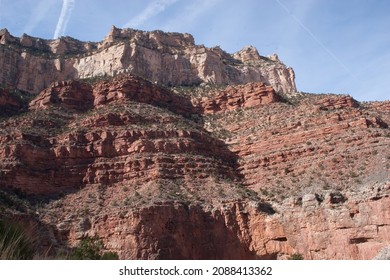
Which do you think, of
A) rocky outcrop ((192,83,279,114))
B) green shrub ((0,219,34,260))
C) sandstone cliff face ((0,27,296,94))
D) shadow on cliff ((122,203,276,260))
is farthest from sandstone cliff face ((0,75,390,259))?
sandstone cliff face ((0,27,296,94))

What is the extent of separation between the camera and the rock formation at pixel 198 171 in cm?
3772

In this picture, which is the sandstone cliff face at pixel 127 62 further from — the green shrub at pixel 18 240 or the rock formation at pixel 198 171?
the green shrub at pixel 18 240

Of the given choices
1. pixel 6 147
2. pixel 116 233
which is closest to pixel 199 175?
pixel 116 233

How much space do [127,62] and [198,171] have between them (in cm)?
4718

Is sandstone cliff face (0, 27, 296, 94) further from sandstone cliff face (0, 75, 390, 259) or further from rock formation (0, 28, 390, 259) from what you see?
sandstone cliff face (0, 75, 390, 259)

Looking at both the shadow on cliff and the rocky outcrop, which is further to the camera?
the rocky outcrop

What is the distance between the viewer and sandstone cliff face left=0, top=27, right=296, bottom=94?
87438 millimetres

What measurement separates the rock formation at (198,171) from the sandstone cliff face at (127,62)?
25121 mm

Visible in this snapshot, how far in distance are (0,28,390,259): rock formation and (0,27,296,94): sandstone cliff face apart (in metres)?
25.1

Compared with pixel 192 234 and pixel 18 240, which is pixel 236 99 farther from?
pixel 18 240

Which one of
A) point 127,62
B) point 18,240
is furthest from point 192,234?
point 127,62

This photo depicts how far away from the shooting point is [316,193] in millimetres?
39906

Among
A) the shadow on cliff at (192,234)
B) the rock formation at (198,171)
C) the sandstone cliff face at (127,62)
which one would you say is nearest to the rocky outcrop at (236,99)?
the rock formation at (198,171)

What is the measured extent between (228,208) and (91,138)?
18421 millimetres
